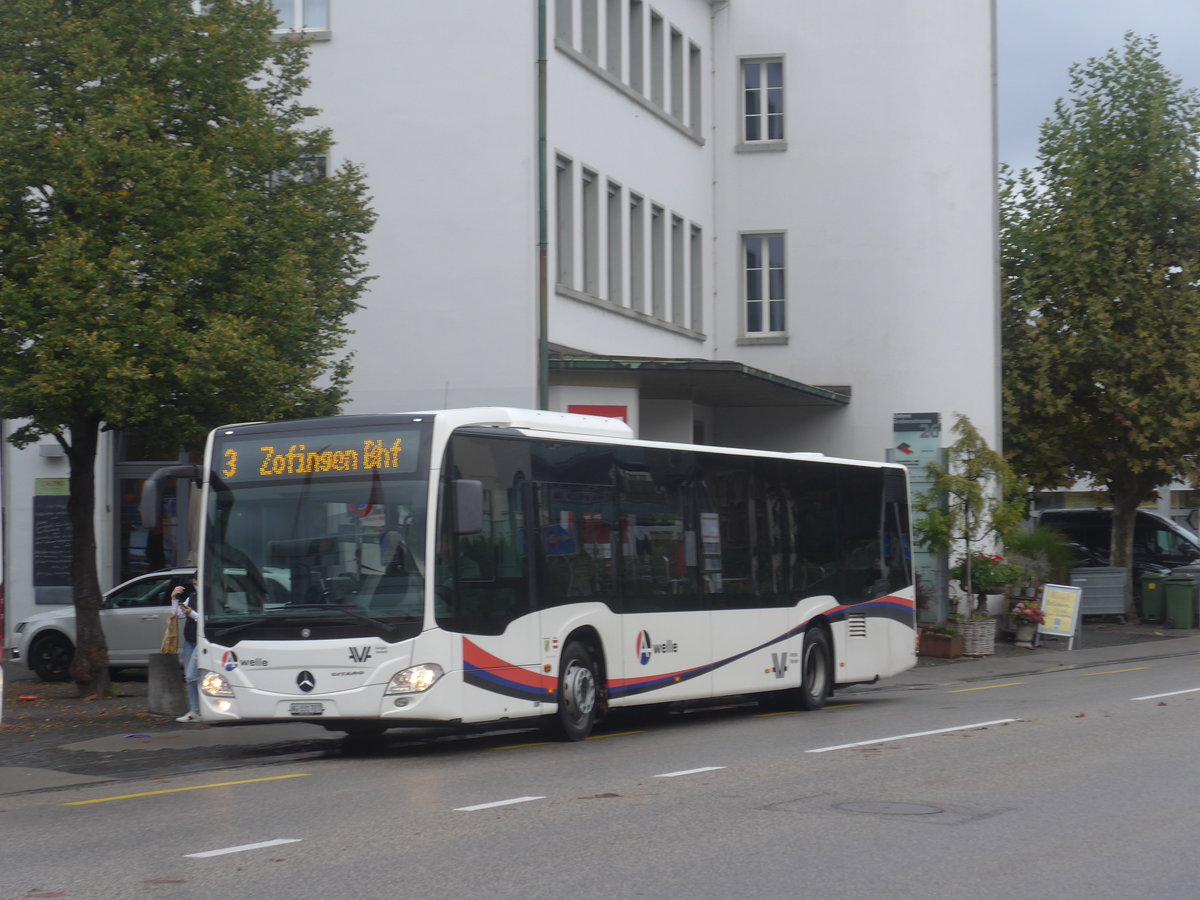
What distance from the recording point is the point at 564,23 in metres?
28.4

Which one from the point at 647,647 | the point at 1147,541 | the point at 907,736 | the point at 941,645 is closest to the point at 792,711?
the point at 647,647

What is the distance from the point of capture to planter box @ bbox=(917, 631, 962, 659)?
1146 inches

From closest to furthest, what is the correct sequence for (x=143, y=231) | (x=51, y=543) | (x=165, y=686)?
(x=143, y=231), (x=165, y=686), (x=51, y=543)

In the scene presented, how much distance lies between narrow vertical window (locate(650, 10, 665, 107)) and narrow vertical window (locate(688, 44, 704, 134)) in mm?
1912

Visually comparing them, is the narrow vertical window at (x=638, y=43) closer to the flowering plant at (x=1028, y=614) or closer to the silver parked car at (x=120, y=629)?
the flowering plant at (x=1028, y=614)

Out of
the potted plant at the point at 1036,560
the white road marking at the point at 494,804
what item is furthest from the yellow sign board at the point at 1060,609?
the white road marking at the point at 494,804

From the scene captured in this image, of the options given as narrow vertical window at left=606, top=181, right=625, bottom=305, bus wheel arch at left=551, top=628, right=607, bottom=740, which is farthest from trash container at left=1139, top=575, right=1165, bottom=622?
bus wheel arch at left=551, top=628, right=607, bottom=740

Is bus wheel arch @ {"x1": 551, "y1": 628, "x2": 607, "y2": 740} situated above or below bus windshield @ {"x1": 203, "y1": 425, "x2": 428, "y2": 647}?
below

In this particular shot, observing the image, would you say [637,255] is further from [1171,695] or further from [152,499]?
[152,499]

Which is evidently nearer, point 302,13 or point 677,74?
point 302,13

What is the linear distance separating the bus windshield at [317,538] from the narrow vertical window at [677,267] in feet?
66.9

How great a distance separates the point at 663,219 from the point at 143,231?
17.1 m

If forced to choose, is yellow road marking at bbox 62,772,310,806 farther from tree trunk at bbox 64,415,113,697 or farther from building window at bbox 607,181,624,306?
building window at bbox 607,181,624,306

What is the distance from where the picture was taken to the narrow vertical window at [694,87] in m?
35.4
